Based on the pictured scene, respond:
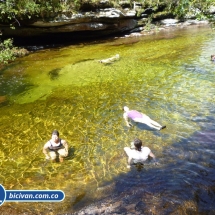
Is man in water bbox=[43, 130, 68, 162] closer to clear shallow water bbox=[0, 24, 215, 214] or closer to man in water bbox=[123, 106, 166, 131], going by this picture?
clear shallow water bbox=[0, 24, 215, 214]

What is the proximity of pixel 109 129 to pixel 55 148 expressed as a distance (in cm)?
262

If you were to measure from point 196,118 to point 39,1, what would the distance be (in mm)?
21293

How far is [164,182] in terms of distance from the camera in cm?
677

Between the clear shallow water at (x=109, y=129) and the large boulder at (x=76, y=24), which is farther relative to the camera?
the large boulder at (x=76, y=24)

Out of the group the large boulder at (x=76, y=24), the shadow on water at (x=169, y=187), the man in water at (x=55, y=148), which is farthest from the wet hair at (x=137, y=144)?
the large boulder at (x=76, y=24)

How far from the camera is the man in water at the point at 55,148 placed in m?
8.38

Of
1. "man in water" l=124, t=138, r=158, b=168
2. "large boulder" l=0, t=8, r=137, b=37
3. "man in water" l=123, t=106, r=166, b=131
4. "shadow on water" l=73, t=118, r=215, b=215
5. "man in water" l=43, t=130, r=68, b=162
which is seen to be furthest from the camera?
"large boulder" l=0, t=8, r=137, b=37

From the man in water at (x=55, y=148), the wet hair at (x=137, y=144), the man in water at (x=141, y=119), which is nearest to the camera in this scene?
the wet hair at (x=137, y=144)

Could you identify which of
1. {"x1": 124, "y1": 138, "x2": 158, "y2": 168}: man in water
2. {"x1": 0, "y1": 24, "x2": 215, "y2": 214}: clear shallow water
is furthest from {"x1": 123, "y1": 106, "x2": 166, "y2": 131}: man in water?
{"x1": 124, "y1": 138, "x2": 158, "y2": 168}: man in water

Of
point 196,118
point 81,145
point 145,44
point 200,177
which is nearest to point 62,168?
point 81,145

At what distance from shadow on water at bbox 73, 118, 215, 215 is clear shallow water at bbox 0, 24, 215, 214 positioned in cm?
3

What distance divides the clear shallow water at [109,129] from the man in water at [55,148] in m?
0.35

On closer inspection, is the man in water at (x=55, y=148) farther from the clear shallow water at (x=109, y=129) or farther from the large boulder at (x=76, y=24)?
the large boulder at (x=76, y=24)

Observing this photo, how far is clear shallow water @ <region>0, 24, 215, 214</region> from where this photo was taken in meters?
6.65
